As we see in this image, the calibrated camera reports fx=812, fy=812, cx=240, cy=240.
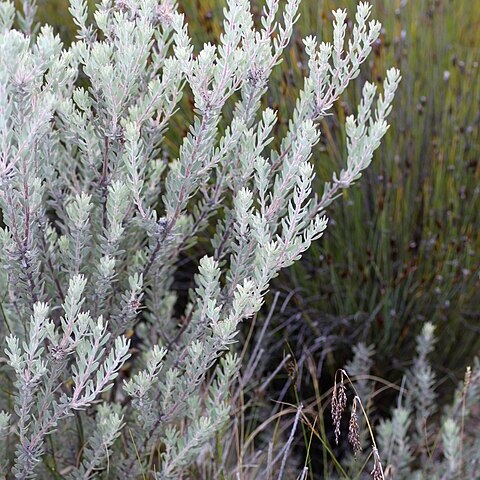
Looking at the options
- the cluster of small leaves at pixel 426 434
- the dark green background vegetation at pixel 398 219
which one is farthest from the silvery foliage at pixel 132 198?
the dark green background vegetation at pixel 398 219

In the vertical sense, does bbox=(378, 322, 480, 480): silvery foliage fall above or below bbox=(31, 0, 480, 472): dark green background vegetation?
below

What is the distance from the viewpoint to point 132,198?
1.69 metres

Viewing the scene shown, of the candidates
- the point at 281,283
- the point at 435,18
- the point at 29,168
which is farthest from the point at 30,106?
the point at 435,18

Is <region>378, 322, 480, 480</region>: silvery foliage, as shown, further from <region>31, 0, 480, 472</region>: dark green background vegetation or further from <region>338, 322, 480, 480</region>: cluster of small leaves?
<region>31, 0, 480, 472</region>: dark green background vegetation

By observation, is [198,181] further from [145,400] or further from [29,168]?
[145,400]

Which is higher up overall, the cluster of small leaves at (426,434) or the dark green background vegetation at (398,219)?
the dark green background vegetation at (398,219)

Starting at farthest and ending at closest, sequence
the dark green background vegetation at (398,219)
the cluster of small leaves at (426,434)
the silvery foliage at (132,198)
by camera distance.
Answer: the dark green background vegetation at (398,219) < the cluster of small leaves at (426,434) < the silvery foliage at (132,198)

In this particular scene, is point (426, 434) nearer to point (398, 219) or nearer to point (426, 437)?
point (426, 437)

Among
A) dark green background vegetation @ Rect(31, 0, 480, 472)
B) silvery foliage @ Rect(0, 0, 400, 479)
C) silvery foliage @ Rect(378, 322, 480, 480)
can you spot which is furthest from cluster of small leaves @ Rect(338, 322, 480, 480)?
silvery foliage @ Rect(0, 0, 400, 479)

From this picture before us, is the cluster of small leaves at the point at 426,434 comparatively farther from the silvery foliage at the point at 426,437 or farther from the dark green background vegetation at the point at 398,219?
the dark green background vegetation at the point at 398,219

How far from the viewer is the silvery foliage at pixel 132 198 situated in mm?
1554

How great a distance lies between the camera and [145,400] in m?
1.74

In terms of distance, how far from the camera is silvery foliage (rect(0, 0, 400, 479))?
1.55 m

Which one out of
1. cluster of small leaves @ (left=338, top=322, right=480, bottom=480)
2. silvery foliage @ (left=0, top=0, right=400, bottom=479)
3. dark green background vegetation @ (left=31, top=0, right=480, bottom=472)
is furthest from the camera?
dark green background vegetation @ (left=31, top=0, right=480, bottom=472)
